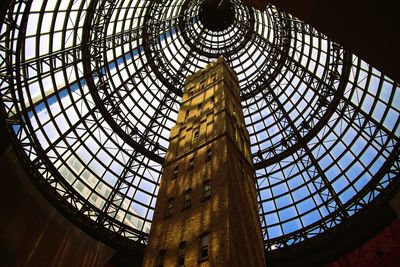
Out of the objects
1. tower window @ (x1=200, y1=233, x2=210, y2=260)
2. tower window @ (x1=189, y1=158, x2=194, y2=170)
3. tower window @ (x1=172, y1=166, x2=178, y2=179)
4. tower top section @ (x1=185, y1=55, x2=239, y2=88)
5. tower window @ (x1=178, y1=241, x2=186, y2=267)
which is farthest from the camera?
tower top section @ (x1=185, y1=55, x2=239, y2=88)

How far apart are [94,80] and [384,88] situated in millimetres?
22307

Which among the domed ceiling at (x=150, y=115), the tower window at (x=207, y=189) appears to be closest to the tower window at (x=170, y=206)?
the tower window at (x=207, y=189)

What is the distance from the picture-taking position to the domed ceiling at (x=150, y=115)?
23062 mm

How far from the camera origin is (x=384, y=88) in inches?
962

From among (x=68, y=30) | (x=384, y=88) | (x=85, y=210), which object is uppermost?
(x=68, y=30)

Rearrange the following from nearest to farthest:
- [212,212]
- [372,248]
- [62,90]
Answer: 1. [212,212]
2. [372,248]
3. [62,90]

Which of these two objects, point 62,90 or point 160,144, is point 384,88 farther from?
point 62,90

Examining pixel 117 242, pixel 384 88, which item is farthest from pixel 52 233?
pixel 384 88

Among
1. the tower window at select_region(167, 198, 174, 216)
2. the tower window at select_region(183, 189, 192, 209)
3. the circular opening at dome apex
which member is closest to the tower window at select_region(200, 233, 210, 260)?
the tower window at select_region(183, 189, 192, 209)

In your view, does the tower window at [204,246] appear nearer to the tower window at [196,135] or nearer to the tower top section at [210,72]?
the tower window at [196,135]

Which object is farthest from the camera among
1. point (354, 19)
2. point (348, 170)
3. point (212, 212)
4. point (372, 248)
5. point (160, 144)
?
point (160, 144)

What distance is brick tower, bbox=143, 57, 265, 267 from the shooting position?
15.2 meters

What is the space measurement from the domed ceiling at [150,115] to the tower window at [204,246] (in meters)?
13.7

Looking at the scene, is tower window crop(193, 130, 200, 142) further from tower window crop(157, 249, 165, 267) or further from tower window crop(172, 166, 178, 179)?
tower window crop(157, 249, 165, 267)
